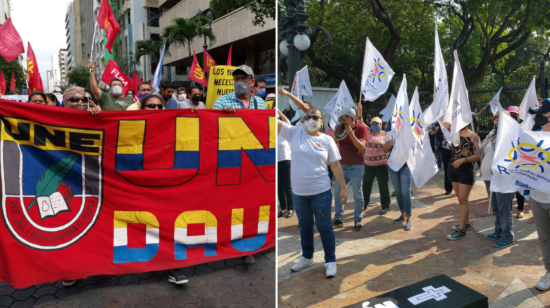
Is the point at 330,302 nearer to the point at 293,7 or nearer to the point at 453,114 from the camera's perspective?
the point at 453,114

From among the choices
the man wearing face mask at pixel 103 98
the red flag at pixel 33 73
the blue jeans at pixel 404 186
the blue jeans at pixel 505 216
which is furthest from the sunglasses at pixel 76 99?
the red flag at pixel 33 73

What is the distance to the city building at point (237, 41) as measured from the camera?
2280 cm

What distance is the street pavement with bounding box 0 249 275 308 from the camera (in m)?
3.77

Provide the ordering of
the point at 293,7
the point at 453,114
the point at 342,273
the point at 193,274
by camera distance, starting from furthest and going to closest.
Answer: the point at 293,7
the point at 453,114
the point at 342,273
the point at 193,274

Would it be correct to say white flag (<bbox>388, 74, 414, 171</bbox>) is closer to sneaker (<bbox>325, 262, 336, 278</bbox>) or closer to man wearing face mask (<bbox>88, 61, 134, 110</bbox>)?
sneaker (<bbox>325, 262, 336, 278</bbox>)

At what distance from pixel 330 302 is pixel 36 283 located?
8.61ft

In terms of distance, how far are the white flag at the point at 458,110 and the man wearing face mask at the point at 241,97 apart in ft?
9.00

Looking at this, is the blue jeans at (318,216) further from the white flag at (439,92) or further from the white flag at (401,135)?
the white flag at (439,92)

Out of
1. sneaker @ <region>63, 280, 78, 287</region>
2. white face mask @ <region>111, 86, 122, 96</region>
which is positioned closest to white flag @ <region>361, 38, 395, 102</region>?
white face mask @ <region>111, 86, 122, 96</region>

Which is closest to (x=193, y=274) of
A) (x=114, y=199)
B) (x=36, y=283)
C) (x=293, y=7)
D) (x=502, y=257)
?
(x=114, y=199)

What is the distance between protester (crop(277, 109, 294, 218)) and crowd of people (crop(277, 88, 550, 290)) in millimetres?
15

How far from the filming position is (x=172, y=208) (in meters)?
4.24

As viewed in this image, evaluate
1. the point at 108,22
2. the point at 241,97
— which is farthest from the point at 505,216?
the point at 108,22

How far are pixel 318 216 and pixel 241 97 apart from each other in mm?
1551
